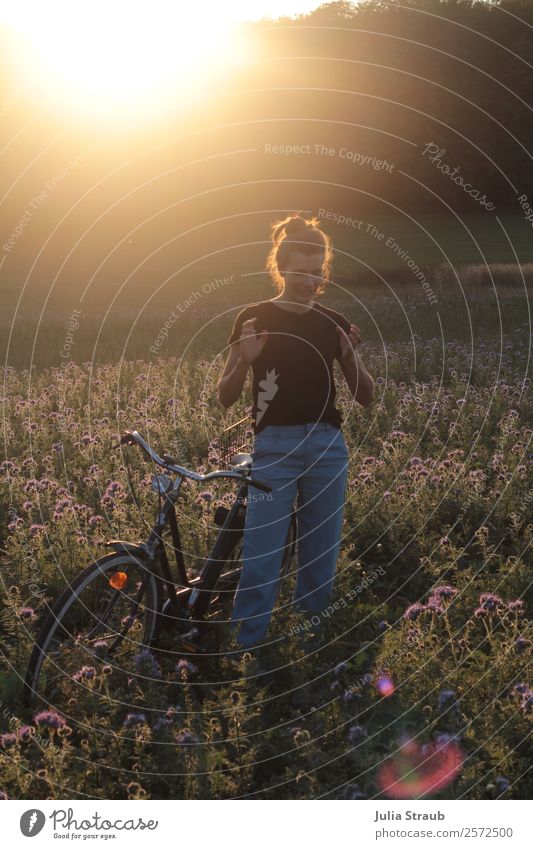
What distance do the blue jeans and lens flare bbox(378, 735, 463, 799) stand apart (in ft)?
4.76

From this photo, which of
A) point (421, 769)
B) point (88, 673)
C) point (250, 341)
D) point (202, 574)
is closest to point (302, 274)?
point (250, 341)

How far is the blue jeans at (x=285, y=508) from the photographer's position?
6203mm

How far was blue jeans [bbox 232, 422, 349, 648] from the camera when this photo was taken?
20.4 feet

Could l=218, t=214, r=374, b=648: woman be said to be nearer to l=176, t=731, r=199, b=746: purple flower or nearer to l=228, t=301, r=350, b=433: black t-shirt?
l=228, t=301, r=350, b=433: black t-shirt

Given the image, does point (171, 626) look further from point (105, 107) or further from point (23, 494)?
point (105, 107)

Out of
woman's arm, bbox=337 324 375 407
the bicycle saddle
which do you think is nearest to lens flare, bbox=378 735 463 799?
the bicycle saddle

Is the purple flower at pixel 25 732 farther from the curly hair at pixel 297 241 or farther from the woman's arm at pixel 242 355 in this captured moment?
the curly hair at pixel 297 241

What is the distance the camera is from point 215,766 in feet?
17.7

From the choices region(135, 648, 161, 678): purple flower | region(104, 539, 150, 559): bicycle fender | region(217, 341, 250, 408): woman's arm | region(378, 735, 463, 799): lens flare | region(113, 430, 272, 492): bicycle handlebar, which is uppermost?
region(217, 341, 250, 408): woman's arm

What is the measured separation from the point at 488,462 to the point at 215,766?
5.69 meters

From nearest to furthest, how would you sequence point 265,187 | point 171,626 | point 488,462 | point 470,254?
point 171,626 → point 488,462 → point 265,187 → point 470,254

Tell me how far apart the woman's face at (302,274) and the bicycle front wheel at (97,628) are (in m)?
1.81

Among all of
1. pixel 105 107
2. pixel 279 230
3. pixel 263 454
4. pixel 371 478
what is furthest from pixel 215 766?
pixel 105 107

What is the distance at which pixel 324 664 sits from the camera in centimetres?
650
